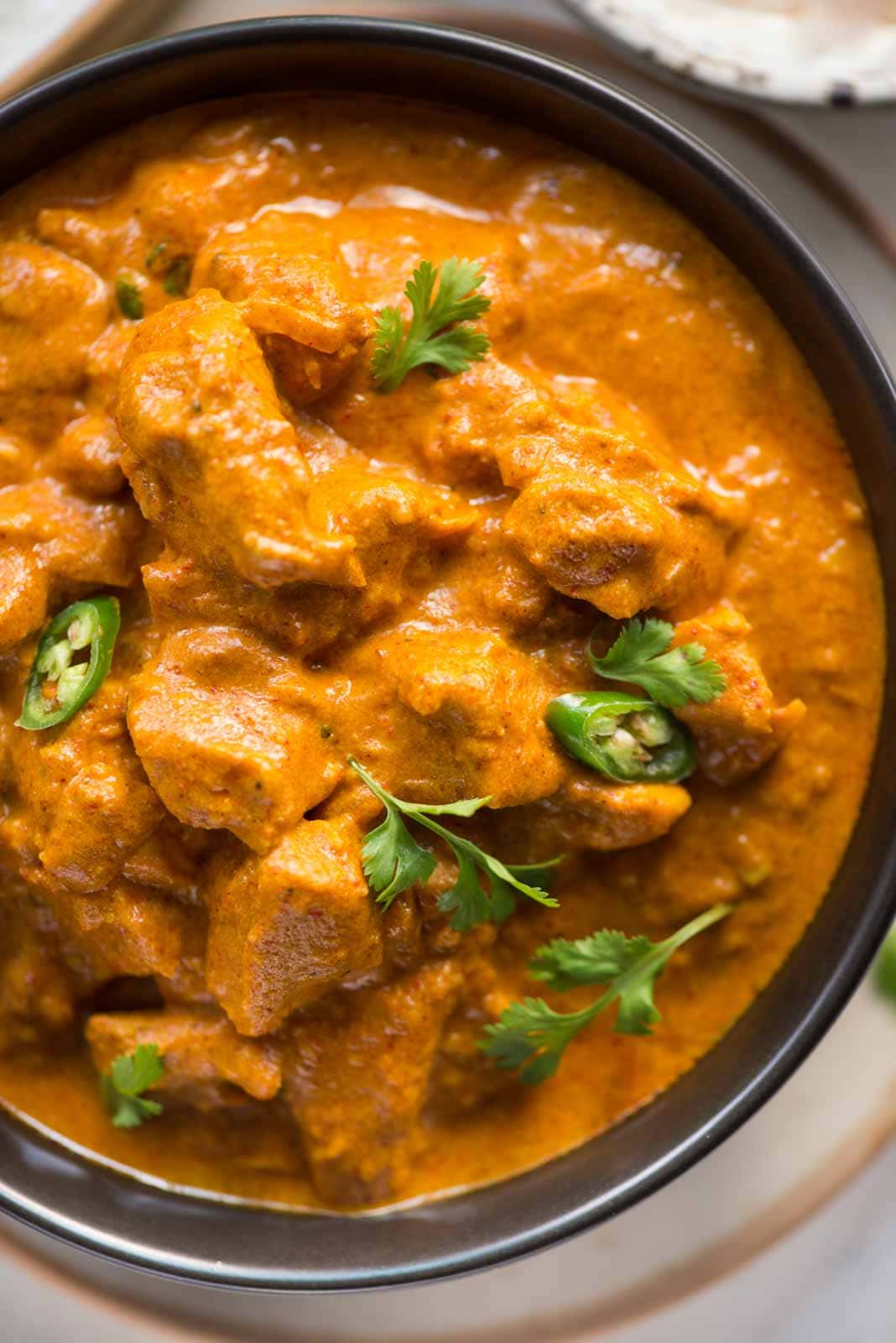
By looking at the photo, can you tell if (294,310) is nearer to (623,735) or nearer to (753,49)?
(623,735)

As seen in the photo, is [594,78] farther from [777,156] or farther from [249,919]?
[249,919]

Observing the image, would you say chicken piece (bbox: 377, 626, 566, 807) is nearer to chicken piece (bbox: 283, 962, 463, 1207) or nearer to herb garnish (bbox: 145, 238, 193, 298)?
chicken piece (bbox: 283, 962, 463, 1207)

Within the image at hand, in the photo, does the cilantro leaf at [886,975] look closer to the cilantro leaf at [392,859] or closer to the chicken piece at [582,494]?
the chicken piece at [582,494]

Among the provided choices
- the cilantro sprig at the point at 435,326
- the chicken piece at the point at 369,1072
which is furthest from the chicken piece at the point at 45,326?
the chicken piece at the point at 369,1072

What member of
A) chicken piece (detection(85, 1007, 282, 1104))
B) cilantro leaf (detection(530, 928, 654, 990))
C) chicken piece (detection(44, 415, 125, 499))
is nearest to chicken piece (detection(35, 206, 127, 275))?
chicken piece (detection(44, 415, 125, 499))

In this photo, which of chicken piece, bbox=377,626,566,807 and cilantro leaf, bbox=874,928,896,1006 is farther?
cilantro leaf, bbox=874,928,896,1006
